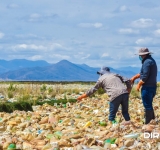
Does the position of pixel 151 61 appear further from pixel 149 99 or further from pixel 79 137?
pixel 79 137

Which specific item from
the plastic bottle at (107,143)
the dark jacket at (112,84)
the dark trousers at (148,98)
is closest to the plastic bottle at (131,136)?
the plastic bottle at (107,143)

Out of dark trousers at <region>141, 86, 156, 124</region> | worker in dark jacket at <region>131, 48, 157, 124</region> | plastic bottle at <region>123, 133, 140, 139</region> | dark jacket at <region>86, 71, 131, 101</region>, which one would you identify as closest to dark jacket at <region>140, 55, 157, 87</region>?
worker in dark jacket at <region>131, 48, 157, 124</region>

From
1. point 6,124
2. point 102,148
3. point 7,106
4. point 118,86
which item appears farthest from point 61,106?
point 102,148

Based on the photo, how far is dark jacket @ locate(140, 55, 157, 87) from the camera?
10945mm

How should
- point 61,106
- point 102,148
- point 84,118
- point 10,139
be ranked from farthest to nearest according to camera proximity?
point 61,106, point 84,118, point 10,139, point 102,148

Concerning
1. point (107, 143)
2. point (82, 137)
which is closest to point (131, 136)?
point (107, 143)

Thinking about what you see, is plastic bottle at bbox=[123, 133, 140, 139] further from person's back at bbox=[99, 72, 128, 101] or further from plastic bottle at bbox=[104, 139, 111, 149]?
person's back at bbox=[99, 72, 128, 101]

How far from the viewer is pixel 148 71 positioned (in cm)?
1095

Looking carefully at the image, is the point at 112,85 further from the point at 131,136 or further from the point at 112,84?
the point at 131,136

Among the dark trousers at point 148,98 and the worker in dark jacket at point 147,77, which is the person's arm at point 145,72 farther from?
the dark trousers at point 148,98

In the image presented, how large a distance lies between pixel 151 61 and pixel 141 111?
4557 mm

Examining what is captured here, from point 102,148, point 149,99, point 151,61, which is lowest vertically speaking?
point 102,148

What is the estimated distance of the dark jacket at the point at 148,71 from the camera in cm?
1095

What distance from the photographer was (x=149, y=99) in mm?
11086
